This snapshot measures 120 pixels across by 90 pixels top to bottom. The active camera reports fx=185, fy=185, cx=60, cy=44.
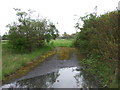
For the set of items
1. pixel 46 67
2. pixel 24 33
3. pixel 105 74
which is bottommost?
pixel 46 67

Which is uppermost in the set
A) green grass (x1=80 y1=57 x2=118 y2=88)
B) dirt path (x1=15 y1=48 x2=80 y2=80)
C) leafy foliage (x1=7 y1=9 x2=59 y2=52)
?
leafy foliage (x1=7 y1=9 x2=59 y2=52)

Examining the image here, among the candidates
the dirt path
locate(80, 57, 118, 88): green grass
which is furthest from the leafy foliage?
locate(80, 57, 118, 88): green grass

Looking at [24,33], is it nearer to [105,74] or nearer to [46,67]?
[46,67]

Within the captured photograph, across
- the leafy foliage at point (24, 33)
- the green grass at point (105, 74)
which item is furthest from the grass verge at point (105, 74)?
the leafy foliage at point (24, 33)

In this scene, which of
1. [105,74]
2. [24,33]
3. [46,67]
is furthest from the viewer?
[24,33]

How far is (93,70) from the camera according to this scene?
30.8 feet

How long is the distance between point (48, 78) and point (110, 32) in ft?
11.9

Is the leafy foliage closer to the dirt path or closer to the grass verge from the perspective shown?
the dirt path

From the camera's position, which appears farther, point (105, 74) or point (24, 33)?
point (24, 33)

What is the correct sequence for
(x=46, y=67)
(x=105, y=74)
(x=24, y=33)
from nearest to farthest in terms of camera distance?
A: (x=105, y=74) → (x=46, y=67) → (x=24, y=33)

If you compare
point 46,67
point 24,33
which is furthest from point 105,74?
point 24,33

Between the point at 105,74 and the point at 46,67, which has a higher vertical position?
the point at 105,74

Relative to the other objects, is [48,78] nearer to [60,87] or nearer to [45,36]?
[60,87]

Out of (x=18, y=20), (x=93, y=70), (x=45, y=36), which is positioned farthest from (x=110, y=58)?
(x=45, y=36)
